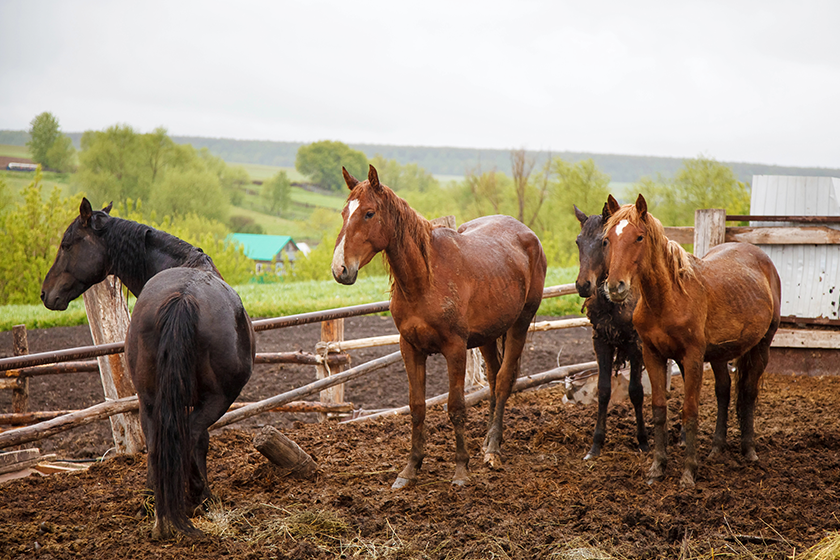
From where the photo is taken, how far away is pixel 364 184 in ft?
12.1

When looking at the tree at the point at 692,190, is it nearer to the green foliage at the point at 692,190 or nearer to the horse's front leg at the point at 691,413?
the green foliage at the point at 692,190

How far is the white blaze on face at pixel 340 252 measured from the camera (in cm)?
345

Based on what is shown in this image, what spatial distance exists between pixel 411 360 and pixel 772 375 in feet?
16.3

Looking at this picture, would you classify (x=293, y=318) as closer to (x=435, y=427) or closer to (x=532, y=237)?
(x=435, y=427)

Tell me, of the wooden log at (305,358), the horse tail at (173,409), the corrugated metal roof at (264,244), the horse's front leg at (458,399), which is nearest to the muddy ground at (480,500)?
the horse's front leg at (458,399)

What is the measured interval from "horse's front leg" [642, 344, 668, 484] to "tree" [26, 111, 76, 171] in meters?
59.0

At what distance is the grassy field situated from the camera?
15.3 meters

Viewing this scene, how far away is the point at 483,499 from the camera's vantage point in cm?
364

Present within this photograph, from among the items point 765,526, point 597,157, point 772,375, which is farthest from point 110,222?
point 597,157

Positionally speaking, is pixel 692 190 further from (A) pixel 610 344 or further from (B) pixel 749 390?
(A) pixel 610 344

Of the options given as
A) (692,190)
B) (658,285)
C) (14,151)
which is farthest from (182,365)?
(14,151)

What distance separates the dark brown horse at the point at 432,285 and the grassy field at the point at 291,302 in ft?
29.5

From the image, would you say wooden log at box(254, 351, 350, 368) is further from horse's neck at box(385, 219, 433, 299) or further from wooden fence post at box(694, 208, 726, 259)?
wooden fence post at box(694, 208, 726, 259)

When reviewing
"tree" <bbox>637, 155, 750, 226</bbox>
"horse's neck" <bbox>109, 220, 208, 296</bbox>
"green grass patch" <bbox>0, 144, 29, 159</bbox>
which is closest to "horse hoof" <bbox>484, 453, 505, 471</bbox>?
"horse's neck" <bbox>109, 220, 208, 296</bbox>
